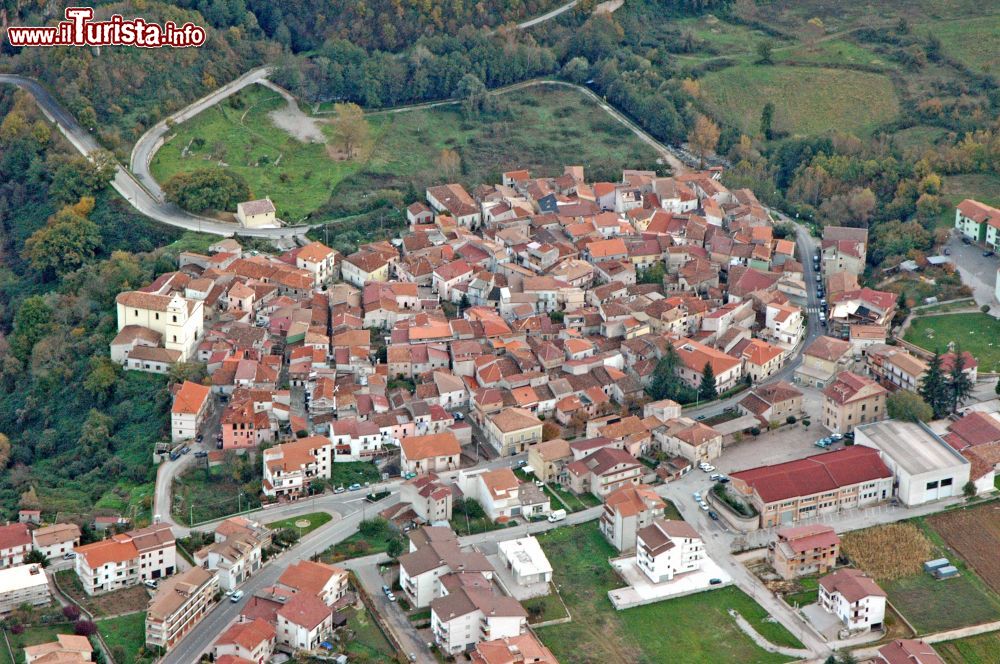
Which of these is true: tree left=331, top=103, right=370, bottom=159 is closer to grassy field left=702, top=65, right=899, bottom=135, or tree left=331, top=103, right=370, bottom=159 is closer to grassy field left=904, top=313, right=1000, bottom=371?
grassy field left=702, top=65, right=899, bottom=135

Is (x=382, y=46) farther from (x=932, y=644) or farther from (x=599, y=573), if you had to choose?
(x=932, y=644)

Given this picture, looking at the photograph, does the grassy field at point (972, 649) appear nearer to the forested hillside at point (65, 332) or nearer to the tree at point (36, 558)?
the forested hillside at point (65, 332)

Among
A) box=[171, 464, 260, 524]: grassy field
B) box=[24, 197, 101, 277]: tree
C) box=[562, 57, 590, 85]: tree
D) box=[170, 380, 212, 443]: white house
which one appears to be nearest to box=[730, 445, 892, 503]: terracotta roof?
box=[171, 464, 260, 524]: grassy field

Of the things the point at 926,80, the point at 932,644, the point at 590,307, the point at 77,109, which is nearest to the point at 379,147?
the point at 77,109

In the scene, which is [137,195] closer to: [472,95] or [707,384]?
[472,95]

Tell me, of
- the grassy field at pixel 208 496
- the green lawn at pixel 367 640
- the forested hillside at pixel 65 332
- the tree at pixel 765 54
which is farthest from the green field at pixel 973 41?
the green lawn at pixel 367 640
